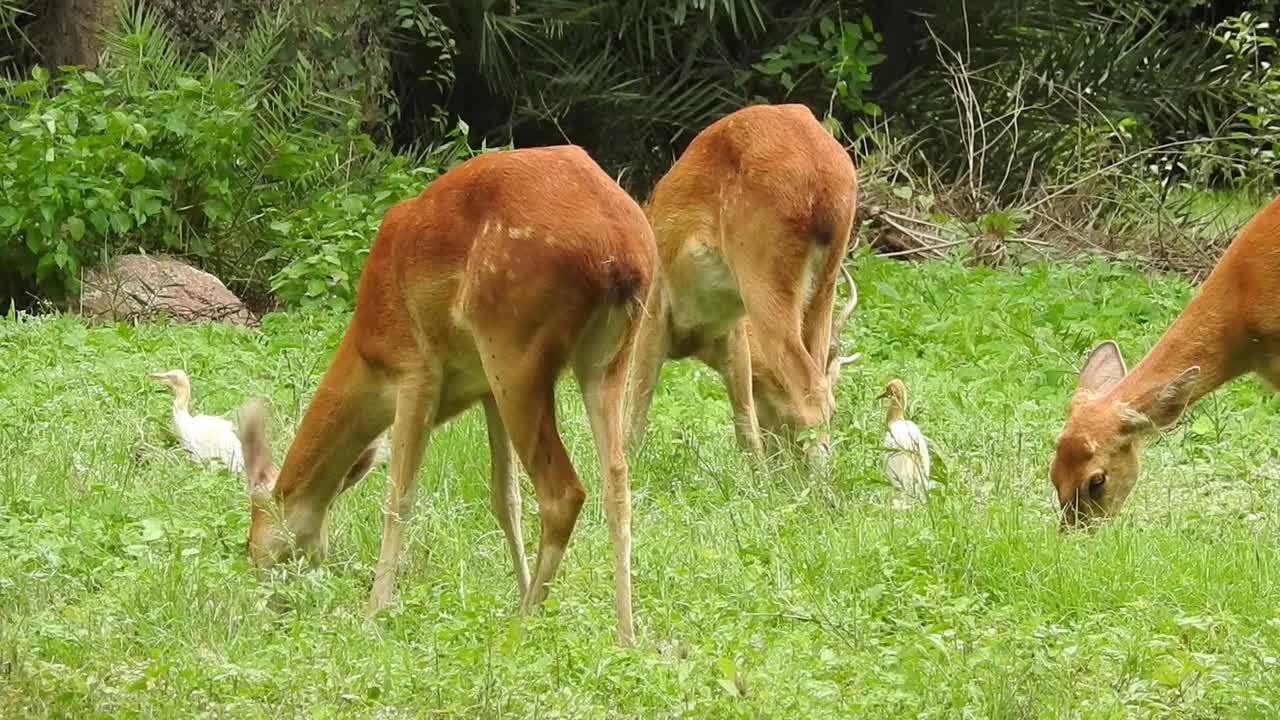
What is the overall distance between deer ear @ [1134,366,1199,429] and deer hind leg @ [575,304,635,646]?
2.10 metres

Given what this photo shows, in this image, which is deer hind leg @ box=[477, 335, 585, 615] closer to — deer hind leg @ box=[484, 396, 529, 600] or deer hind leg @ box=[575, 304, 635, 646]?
deer hind leg @ box=[575, 304, 635, 646]

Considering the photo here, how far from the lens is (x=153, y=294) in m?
11.6

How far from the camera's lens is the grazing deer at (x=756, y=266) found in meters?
7.66

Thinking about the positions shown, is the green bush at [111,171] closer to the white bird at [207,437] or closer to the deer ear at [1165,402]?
the white bird at [207,437]

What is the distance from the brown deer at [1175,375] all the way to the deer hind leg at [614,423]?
76.2 inches

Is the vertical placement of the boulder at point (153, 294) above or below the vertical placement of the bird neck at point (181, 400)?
below

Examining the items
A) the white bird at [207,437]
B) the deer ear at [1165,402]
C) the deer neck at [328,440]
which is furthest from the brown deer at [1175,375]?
the white bird at [207,437]

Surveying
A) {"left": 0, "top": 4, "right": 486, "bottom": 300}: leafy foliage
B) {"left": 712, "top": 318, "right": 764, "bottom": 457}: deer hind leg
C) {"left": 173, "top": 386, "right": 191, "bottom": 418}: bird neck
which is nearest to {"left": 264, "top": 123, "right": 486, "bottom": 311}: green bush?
{"left": 0, "top": 4, "right": 486, "bottom": 300}: leafy foliage

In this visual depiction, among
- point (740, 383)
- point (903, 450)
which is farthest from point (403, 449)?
point (740, 383)

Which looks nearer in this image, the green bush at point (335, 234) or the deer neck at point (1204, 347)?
the deer neck at point (1204, 347)

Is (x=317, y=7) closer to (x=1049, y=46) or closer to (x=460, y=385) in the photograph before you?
(x=1049, y=46)

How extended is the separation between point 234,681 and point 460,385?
1.49m

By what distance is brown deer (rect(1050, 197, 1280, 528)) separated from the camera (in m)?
6.70

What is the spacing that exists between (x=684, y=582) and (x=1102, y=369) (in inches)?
78.7
